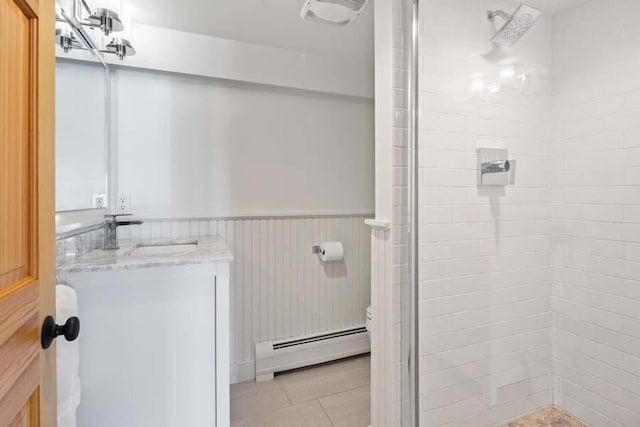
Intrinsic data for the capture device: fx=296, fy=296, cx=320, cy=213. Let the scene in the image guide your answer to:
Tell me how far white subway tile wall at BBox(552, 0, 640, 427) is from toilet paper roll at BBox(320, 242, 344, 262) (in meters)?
1.31

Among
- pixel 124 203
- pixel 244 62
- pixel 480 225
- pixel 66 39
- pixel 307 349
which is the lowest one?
pixel 307 349

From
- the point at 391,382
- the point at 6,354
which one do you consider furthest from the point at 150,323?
the point at 391,382

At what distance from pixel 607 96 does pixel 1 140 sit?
7.08ft

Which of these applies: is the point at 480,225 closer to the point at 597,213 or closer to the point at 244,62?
the point at 597,213

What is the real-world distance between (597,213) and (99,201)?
8.60 feet

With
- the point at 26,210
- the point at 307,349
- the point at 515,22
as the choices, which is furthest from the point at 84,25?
the point at 307,349

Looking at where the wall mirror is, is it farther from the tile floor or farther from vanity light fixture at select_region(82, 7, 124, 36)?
the tile floor

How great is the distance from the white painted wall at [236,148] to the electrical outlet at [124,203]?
1.5 inches

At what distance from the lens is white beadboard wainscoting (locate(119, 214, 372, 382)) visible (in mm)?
2061

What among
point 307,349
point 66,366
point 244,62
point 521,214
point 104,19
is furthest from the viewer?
point 307,349

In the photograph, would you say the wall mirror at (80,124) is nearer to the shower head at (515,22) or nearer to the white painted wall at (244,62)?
the white painted wall at (244,62)

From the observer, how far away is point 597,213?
1.47 m

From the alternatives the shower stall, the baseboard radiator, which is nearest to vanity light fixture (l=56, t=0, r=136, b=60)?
the shower stall

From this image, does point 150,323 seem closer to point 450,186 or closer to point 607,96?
point 450,186
